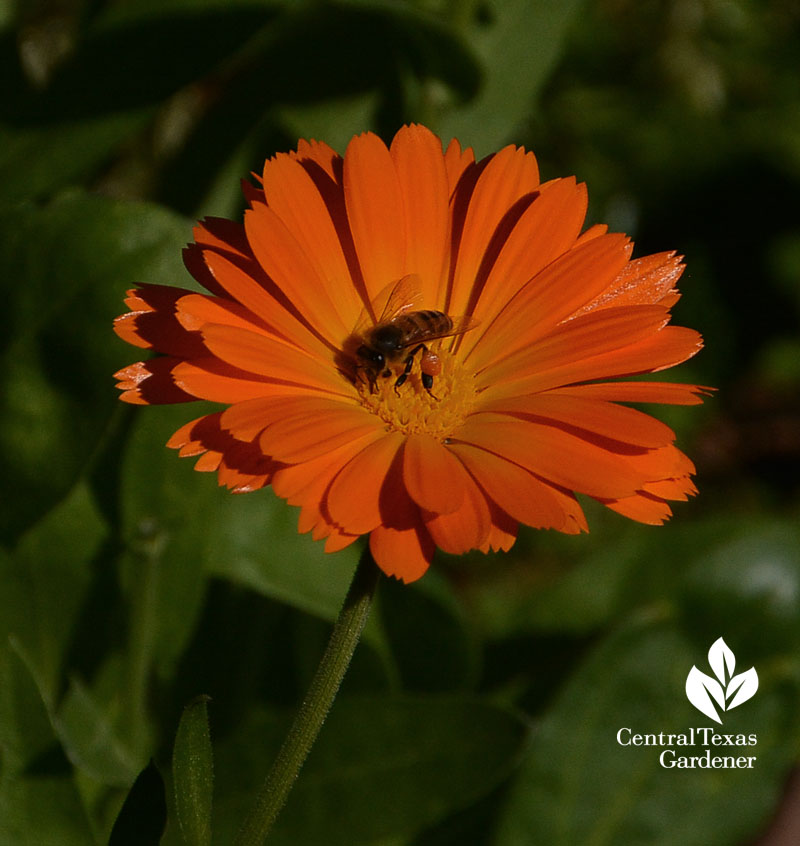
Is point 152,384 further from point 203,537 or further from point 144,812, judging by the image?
point 203,537

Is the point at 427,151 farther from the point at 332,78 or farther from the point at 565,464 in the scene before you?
the point at 332,78

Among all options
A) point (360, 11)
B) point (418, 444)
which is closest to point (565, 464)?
point (418, 444)

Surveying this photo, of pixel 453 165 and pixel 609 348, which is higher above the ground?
pixel 453 165

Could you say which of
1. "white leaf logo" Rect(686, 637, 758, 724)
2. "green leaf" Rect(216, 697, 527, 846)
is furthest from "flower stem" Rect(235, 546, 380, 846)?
"white leaf logo" Rect(686, 637, 758, 724)

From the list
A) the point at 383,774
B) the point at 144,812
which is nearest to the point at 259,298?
the point at 144,812

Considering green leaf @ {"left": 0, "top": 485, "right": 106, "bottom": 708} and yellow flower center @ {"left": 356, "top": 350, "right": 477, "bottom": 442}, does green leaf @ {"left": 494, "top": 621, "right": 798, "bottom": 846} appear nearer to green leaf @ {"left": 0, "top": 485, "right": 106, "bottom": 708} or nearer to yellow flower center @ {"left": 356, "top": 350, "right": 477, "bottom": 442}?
yellow flower center @ {"left": 356, "top": 350, "right": 477, "bottom": 442}

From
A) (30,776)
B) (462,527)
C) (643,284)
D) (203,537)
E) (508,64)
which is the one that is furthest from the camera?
(508,64)

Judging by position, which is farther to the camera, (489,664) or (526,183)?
(489,664)
